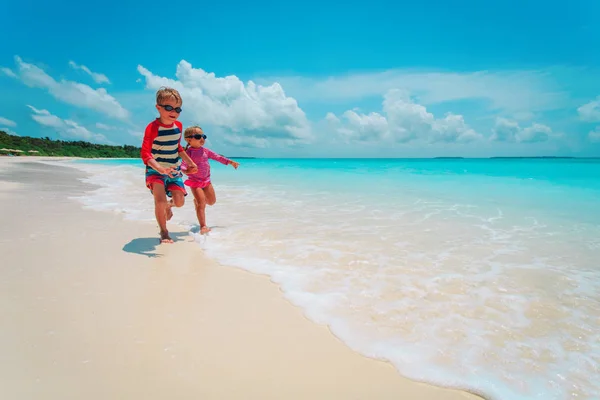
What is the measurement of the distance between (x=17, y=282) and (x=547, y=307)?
14.8 ft

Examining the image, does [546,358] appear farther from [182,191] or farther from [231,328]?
[182,191]

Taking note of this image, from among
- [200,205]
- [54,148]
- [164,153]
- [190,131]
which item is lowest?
[200,205]

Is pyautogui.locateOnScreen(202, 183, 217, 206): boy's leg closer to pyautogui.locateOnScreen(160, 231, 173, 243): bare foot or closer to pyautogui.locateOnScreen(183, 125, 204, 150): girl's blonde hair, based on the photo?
pyautogui.locateOnScreen(183, 125, 204, 150): girl's blonde hair

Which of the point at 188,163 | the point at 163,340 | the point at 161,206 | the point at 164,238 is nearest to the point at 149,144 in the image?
the point at 188,163

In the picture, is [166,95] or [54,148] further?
[54,148]

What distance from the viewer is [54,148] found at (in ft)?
174

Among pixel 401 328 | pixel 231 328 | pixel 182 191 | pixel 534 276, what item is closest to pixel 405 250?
pixel 534 276

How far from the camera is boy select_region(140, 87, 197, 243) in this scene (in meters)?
4.14

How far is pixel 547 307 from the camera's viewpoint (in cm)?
279

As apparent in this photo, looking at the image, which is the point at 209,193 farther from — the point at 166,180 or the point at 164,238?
the point at 164,238

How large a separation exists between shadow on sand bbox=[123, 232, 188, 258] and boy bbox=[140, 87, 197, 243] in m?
0.16

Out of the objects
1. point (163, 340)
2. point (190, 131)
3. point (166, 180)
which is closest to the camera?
point (163, 340)

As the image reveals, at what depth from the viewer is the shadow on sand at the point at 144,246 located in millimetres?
3965

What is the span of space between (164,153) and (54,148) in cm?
6176
